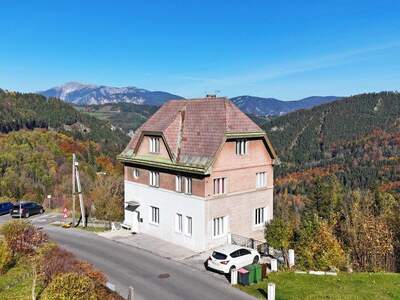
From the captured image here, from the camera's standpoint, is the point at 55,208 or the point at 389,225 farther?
the point at 55,208

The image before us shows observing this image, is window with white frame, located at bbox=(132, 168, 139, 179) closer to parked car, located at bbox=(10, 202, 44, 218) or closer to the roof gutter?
the roof gutter

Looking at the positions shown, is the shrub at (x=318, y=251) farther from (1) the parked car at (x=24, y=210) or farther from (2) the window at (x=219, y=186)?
(1) the parked car at (x=24, y=210)

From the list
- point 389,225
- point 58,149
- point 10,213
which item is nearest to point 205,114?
point 389,225

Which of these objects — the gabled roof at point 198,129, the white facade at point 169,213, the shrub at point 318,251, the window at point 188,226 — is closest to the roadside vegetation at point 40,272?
the white facade at point 169,213

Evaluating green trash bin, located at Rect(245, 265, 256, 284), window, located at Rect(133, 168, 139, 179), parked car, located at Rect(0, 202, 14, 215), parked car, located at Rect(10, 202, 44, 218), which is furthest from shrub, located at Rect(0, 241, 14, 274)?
parked car, located at Rect(0, 202, 14, 215)

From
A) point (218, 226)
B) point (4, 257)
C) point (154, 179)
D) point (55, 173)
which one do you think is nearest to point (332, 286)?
point (218, 226)

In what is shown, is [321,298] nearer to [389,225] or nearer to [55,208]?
[389,225]
